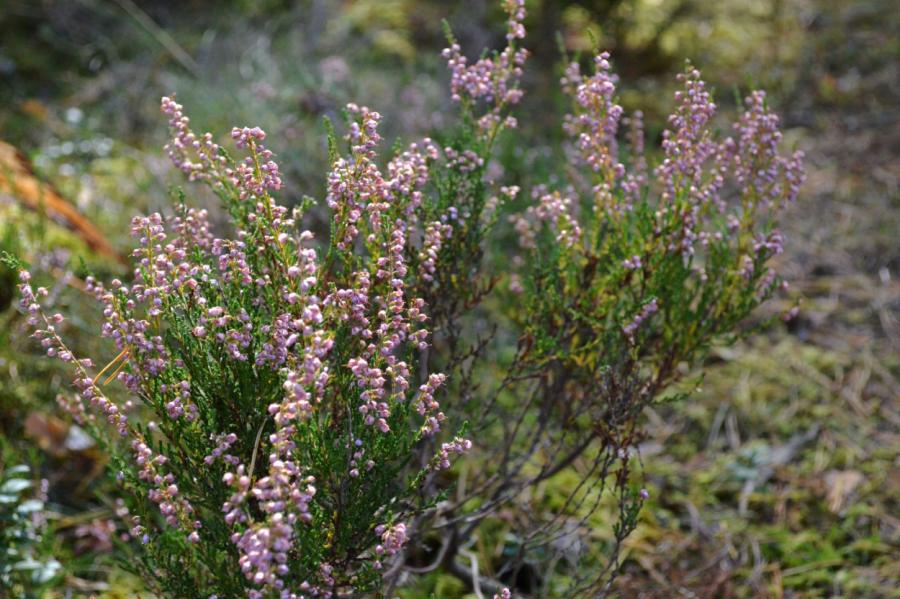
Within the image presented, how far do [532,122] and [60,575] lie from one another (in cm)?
516

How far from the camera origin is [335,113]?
5.82 metres

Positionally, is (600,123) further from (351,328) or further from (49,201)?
(49,201)

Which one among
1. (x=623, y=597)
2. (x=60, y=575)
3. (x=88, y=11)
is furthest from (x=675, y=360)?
(x=88, y=11)

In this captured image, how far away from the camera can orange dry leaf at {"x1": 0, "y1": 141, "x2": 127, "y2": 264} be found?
4.88 metres

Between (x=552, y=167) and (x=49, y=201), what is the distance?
3.15 meters

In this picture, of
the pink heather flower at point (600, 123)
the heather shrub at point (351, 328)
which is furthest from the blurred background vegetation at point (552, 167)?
the heather shrub at point (351, 328)

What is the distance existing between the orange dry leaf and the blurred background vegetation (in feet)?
0.07

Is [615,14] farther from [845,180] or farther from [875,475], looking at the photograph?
[875,475]

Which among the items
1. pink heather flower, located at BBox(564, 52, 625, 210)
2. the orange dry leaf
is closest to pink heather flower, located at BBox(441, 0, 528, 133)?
pink heather flower, located at BBox(564, 52, 625, 210)

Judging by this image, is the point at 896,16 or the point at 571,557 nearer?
the point at 571,557

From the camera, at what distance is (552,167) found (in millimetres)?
5367

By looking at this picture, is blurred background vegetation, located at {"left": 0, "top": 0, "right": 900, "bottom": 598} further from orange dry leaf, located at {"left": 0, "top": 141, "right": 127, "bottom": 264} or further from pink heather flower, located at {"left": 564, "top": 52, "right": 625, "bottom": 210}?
pink heather flower, located at {"left": 564, "top": 52, "right": 625, "bottom": 210}

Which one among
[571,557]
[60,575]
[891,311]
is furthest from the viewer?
[891,311]

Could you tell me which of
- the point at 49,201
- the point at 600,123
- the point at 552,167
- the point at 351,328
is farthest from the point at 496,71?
the point at 49,201
